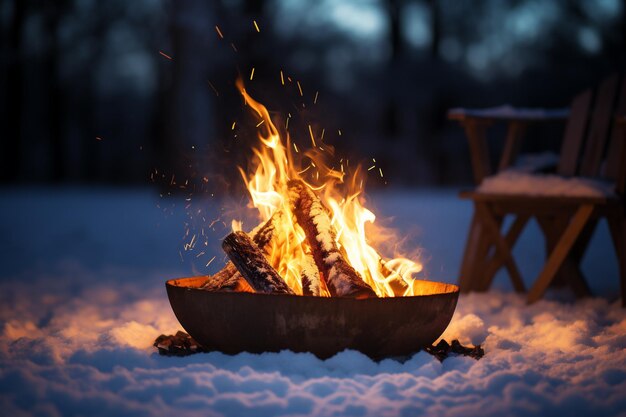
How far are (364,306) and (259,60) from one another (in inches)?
523

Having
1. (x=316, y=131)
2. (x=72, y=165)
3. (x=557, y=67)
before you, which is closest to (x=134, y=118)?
(x=72, y=165)

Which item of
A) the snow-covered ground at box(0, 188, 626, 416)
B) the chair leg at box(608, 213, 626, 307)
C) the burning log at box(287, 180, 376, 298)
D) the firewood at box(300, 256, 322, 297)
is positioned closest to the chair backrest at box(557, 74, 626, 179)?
the chair leg at box(608, 213, 626, 307)

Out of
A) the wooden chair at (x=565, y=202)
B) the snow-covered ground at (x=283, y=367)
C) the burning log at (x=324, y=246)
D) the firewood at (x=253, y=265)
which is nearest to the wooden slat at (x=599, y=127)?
the wooden chair at (x=565, y=202)

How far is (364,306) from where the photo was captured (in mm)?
2420

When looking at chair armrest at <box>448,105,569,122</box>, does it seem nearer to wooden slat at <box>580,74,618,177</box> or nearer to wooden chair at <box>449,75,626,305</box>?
wooden chair at <box>449,75,626,305</box>

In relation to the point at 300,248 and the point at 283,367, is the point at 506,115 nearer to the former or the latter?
the point at 300,248

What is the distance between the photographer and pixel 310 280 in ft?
8.93

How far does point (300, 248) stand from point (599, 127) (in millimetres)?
2203

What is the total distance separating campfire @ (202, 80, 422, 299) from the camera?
267cm

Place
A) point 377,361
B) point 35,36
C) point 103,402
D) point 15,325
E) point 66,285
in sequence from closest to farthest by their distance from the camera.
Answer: point 103,402 < point 377,361 < point 15,325 < point 66,285 < point 35,36

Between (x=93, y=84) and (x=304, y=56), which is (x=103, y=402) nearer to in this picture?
(x=304, y=56)

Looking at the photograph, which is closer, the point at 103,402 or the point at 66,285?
the point at 103,402

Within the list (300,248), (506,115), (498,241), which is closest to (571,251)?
(498,241)

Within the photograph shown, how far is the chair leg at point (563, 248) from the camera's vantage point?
3801 millimetres
